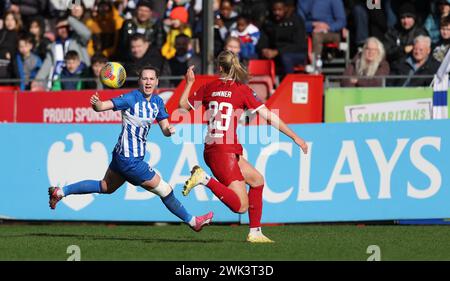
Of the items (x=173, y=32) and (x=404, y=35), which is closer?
(x=404, y=35)

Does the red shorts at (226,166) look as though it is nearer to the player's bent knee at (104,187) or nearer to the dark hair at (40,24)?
the player's bent knee at (104,187)

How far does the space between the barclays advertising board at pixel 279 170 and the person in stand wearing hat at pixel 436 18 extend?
168 inches

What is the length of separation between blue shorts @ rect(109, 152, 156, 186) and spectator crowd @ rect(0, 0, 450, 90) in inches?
230

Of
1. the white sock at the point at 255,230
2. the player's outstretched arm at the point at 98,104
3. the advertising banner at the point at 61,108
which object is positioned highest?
the player's outstretched arm at the point at 98,104

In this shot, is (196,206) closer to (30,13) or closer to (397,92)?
(397,92)

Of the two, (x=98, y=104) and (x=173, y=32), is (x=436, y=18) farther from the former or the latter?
(x=98, y=104)

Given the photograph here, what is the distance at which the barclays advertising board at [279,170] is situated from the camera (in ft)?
53.1

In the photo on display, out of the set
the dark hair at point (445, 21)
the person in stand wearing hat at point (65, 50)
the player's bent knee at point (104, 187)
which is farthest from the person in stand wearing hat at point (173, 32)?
the player's bent knee at point (104, 187)

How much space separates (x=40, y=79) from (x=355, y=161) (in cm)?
677

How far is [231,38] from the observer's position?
19516 mm

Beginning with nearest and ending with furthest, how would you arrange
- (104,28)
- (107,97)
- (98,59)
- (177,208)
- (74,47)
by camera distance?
(177,208)
(107,97)
(98,59)
(74,47)
(104,28)

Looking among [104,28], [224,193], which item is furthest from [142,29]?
[224,193]

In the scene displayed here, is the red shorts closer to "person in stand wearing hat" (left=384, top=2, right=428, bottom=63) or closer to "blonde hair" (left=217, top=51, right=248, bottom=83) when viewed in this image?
"blonde hair" (left=217, top=51, right=248, bottom=83)

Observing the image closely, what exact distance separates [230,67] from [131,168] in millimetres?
1569
